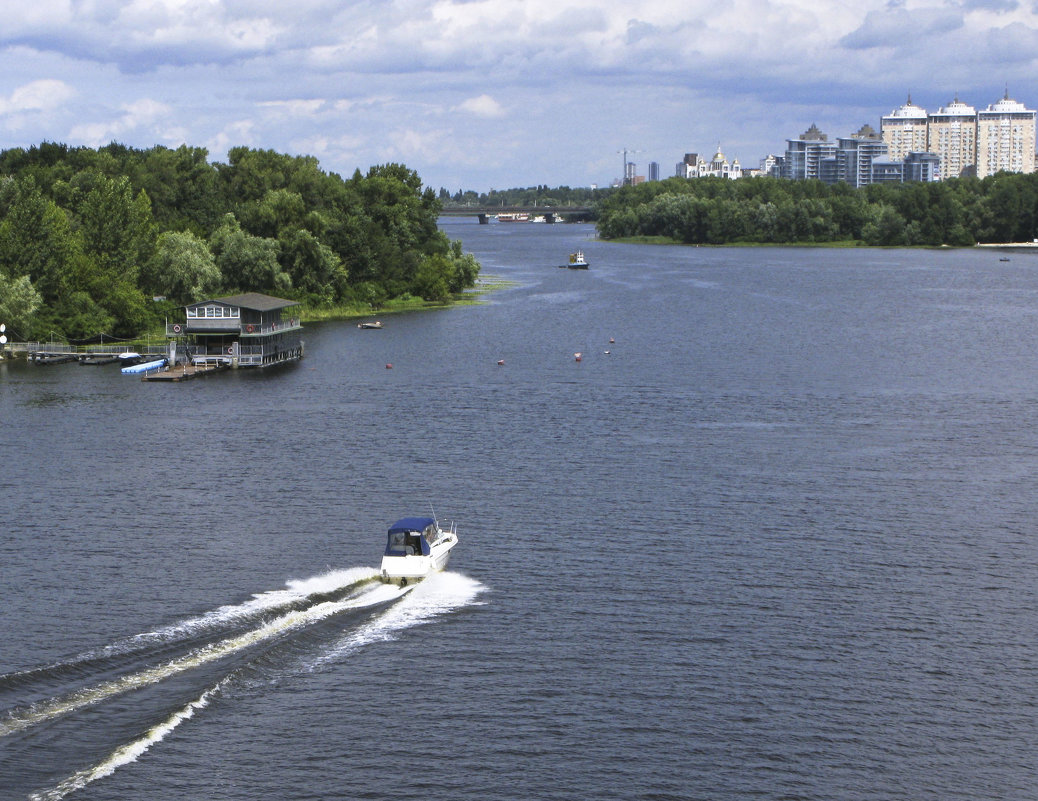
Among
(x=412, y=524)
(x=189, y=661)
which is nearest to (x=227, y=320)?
(x=412, y=524)

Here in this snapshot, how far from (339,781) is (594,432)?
6286 cm

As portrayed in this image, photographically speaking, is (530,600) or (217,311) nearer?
(530,600)

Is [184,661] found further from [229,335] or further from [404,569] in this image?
[229,335]

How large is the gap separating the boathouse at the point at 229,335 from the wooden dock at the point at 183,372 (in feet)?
3.59

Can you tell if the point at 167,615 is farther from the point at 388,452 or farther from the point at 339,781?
the point at 388,452

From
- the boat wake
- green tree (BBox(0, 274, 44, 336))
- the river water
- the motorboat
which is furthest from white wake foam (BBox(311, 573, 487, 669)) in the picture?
green tree (BBox(0, 274, 44, 336))

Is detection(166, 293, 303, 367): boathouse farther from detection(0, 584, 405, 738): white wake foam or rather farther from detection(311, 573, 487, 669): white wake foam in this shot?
detection(0, 584, 405, 738): white wake foam

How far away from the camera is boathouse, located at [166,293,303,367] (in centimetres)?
15512

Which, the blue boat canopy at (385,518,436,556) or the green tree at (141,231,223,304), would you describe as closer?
the blue boat canopy at (385,518,436,556)

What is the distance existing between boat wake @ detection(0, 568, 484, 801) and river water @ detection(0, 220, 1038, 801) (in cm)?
20

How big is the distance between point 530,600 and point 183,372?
302ft

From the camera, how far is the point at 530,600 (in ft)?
217

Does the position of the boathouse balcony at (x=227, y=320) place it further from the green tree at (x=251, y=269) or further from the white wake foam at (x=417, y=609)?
the white wake foam at (x=417, y=609)

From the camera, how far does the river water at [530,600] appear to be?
1934 inches
